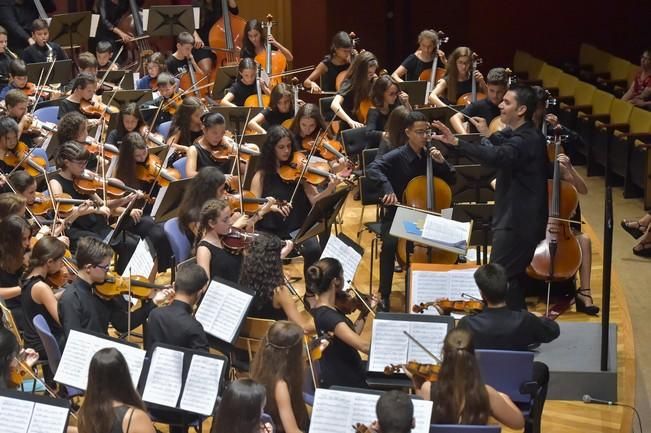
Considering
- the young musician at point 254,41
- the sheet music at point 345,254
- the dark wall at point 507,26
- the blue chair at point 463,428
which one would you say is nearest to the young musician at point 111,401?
the blue chair at point 463,428

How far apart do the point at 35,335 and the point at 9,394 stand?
1.47 meters

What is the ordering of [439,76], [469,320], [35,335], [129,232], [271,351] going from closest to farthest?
[271,351] < [469,320] < [35,335] < [129,232] < [439,76]

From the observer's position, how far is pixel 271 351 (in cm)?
462

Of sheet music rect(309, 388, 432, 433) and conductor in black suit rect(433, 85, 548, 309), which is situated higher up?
conductor in black suit rect(433, 85, 548, 309)

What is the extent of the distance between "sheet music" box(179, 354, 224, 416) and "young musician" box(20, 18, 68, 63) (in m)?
7.02

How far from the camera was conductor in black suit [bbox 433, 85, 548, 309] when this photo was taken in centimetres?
575

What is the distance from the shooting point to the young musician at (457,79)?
30.4ft

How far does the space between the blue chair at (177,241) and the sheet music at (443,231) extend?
1372 millimetres

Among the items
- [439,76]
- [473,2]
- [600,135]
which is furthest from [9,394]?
[473,2]

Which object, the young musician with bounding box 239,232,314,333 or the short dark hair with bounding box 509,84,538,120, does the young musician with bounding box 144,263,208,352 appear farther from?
the short dark hair with bounding box 509,84,538,120

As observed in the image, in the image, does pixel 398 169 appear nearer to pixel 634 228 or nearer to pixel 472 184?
pixel 472 184

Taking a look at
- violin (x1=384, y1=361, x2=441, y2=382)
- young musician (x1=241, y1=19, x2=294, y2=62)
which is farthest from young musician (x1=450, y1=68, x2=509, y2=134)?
violin (x1=384, y1=361, x2=441, y2=382)

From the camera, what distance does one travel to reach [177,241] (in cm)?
646

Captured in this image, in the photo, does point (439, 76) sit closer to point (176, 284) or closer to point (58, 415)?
point (176, 284)
